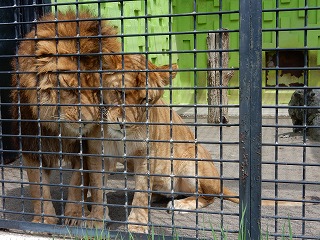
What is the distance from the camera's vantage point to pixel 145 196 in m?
3.23

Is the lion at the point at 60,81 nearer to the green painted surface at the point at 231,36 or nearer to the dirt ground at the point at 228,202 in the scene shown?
the dirt ground at the point at 228,202

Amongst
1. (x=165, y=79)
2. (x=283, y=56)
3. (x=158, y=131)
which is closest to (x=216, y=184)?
(x=158, y=131)

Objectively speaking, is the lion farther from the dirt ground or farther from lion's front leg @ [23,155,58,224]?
the dirt ground

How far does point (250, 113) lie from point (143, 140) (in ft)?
1.94

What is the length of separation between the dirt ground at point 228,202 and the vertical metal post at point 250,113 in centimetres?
5

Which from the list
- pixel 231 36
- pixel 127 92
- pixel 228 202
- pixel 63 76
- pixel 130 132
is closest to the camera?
pixel 63 76

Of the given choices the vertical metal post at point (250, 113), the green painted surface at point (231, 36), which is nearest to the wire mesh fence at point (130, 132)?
the vertical metal post at point (250, 113)

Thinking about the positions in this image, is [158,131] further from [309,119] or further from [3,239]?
[309,119]

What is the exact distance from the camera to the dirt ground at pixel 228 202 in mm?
2396

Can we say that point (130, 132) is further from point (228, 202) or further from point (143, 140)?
point (228, 202)

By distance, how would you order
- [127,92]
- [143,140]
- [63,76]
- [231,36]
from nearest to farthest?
[143,140] < [63,76] < [127,92] < [231,36]

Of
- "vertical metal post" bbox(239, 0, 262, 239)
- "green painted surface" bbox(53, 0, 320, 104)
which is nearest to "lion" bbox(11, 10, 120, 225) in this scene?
"vertical metal post" bbox(239, 0, 262, 239)

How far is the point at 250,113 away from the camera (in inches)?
91.9

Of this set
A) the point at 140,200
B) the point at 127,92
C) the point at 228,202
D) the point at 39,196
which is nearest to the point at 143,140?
the point at 127,92
